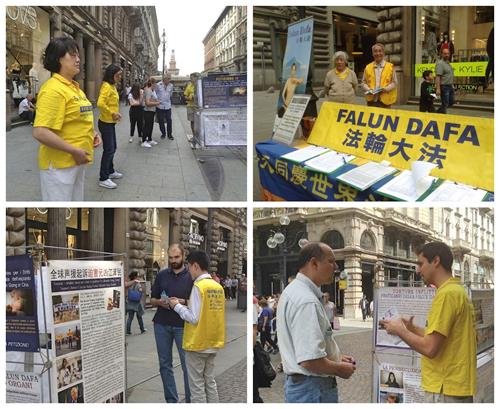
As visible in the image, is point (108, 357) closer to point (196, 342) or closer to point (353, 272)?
point (196, 342)

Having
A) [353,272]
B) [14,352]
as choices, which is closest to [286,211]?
[353,272]

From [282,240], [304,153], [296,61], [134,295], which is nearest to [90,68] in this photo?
[296,61]

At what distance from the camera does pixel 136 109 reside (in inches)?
295

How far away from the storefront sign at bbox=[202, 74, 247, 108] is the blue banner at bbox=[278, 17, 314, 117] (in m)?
1.01

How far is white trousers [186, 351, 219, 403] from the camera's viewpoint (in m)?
3.67

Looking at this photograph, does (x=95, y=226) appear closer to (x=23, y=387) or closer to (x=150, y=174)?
(x=150, y=174)

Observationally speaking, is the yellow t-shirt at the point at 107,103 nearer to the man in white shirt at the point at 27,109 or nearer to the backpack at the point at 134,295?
the man in white shirt at the point at 27,109

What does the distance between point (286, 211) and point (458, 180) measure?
152 centimetres

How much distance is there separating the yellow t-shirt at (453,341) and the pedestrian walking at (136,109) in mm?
5544

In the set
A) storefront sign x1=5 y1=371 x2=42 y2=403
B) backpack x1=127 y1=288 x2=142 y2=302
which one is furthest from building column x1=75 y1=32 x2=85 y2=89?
storefront sign x1=5 y1=371 x2=42 y2=403

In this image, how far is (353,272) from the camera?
5062mm

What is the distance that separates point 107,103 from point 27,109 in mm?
1819

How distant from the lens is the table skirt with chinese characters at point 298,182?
3.79 meters

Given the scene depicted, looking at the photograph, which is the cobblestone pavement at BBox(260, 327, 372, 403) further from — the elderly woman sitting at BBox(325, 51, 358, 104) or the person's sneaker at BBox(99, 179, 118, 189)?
the elderly woman sitting at BBox(325, 51, 358, 104)
